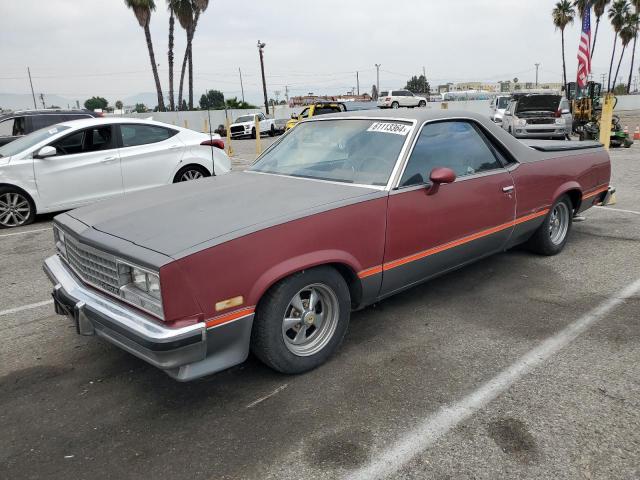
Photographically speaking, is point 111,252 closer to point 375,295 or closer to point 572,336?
point 375,295

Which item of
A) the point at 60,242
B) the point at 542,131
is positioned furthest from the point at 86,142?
the point at 542,131

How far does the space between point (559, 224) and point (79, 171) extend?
6.19 meters

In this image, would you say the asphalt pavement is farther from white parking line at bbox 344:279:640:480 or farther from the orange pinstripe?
the orange pinstripe

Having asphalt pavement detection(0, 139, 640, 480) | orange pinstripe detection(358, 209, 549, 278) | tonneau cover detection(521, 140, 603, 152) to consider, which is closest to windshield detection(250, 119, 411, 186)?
orange pinstripe detection(358, 209, 549, 278)

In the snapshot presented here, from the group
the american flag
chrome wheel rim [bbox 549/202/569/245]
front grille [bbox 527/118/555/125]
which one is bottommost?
chrome wheel rim [bbox 549/202/569/245]

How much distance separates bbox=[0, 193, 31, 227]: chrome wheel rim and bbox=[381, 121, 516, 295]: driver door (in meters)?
5.99

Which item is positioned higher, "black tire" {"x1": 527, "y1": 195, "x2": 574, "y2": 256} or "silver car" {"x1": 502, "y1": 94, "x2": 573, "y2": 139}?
"silver car" {"x1": 502, "y1": 94, "x2": 573, "y2": 139}

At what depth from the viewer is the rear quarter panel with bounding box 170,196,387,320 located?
2.48 meters

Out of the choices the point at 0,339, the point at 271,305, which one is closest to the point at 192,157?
the point at 0,339

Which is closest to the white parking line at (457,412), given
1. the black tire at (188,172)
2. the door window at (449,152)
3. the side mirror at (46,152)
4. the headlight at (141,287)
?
the headlight at (141,287)

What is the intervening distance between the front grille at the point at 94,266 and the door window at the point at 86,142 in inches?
181

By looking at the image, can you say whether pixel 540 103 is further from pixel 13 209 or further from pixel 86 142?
pixel 13 209

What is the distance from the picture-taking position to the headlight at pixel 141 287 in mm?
2463

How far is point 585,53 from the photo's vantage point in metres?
19.5
